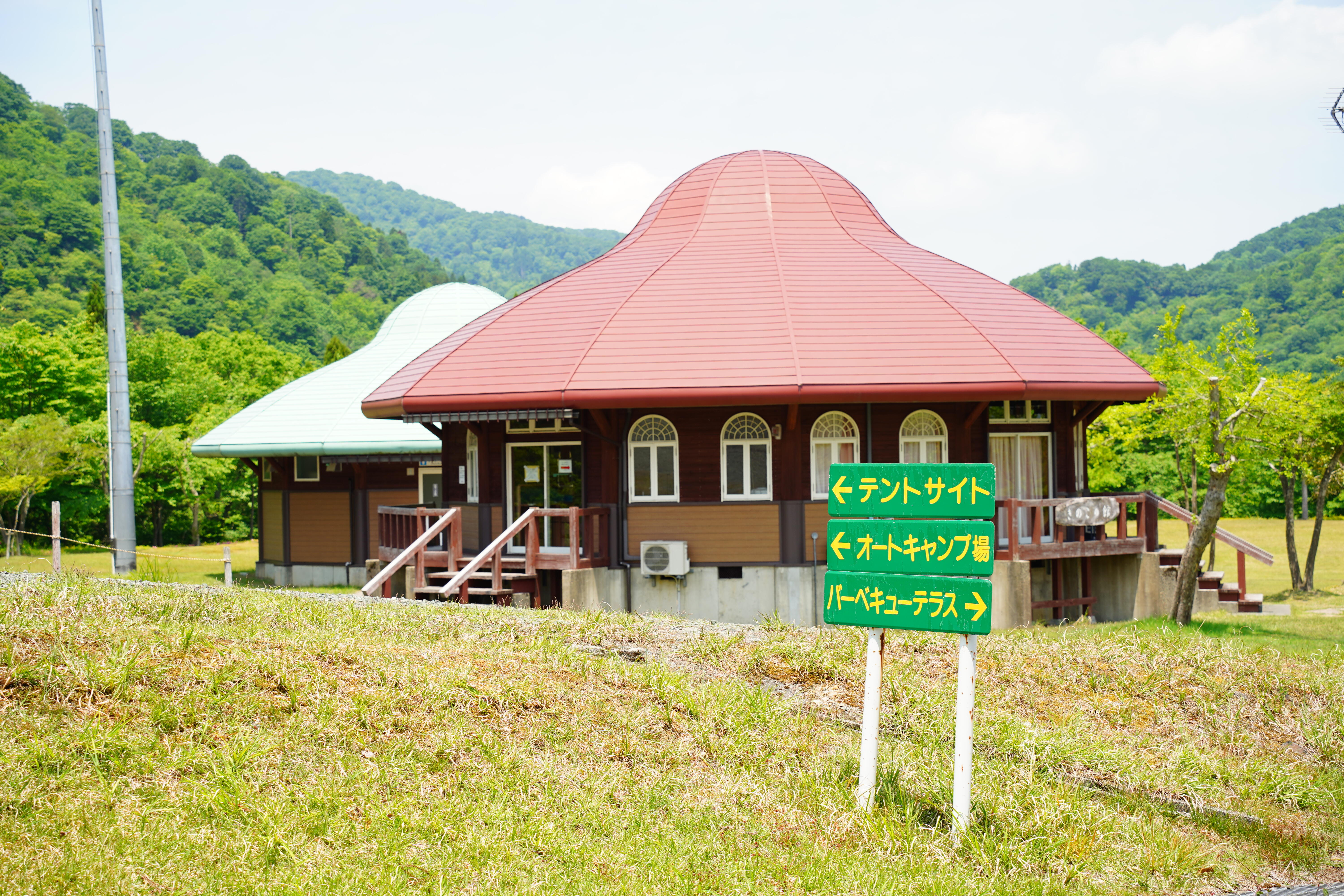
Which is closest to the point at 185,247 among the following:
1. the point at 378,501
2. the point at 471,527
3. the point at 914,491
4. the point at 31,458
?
the point at 31,458

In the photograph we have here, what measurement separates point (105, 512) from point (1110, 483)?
36882 mm

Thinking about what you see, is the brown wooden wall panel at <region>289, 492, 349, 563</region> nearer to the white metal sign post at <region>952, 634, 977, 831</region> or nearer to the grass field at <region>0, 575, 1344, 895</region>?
the grass field at <region>0, 575, 1344, 895</region>

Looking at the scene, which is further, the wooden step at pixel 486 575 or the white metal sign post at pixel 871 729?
the wooden step at pixel 486 575

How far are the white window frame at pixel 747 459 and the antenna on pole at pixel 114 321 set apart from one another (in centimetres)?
1277

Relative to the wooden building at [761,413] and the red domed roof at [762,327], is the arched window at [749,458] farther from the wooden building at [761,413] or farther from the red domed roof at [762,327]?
the red domed roof at [762,327]

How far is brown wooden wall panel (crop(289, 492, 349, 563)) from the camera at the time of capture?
86.1ft

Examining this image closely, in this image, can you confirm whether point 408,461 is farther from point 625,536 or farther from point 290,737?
point 290,737

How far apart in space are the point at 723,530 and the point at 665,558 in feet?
3.37

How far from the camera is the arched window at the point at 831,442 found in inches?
698

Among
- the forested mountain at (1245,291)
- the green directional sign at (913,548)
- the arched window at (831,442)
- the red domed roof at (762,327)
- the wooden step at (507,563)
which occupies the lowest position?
the wooden step at (507,563)

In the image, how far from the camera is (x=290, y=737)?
681cm

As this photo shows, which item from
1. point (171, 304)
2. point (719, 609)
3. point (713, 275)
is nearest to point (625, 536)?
point (719, 609)

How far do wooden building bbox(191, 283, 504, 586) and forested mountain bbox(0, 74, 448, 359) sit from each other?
106 feet

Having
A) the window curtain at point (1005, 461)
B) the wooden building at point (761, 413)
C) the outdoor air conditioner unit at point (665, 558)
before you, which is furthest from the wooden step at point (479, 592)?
the window curtain at point (1005, 461)
